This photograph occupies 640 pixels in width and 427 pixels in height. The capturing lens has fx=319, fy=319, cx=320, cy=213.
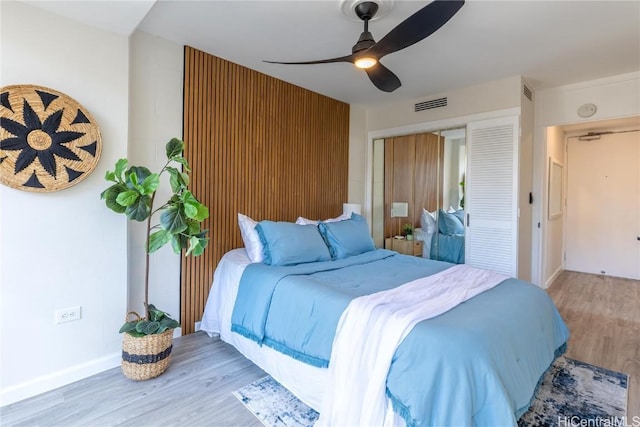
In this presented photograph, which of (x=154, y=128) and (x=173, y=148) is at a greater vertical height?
(x=154, y=128)

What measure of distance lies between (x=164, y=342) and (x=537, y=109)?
4.63 m

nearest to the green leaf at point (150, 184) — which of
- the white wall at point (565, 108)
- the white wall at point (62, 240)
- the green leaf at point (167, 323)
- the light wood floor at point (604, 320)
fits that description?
the white wall at point (62, 240)

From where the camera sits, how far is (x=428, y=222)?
4156mm

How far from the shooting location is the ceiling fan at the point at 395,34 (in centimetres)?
158

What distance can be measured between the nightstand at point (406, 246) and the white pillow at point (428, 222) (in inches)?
8.0

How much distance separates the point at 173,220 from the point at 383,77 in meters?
1.80

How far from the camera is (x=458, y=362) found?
136 centimetres

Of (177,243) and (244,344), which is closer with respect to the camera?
(177,243)

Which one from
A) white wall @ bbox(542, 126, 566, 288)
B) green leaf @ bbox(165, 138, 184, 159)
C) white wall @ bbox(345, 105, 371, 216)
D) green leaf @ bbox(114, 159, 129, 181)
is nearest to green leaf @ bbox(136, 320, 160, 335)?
green leaf @ bbox(114, 159, 129, 181)

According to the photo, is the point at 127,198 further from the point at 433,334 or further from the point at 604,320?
the point at 604,320

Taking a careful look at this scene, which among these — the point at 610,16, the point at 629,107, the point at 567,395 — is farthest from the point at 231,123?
the point at 629,107

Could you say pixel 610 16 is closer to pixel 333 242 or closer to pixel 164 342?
pixel 333 242

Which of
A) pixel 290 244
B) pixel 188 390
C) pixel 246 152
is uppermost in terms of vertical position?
pixel 246 152

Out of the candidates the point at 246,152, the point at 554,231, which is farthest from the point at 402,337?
the point at 554,231
